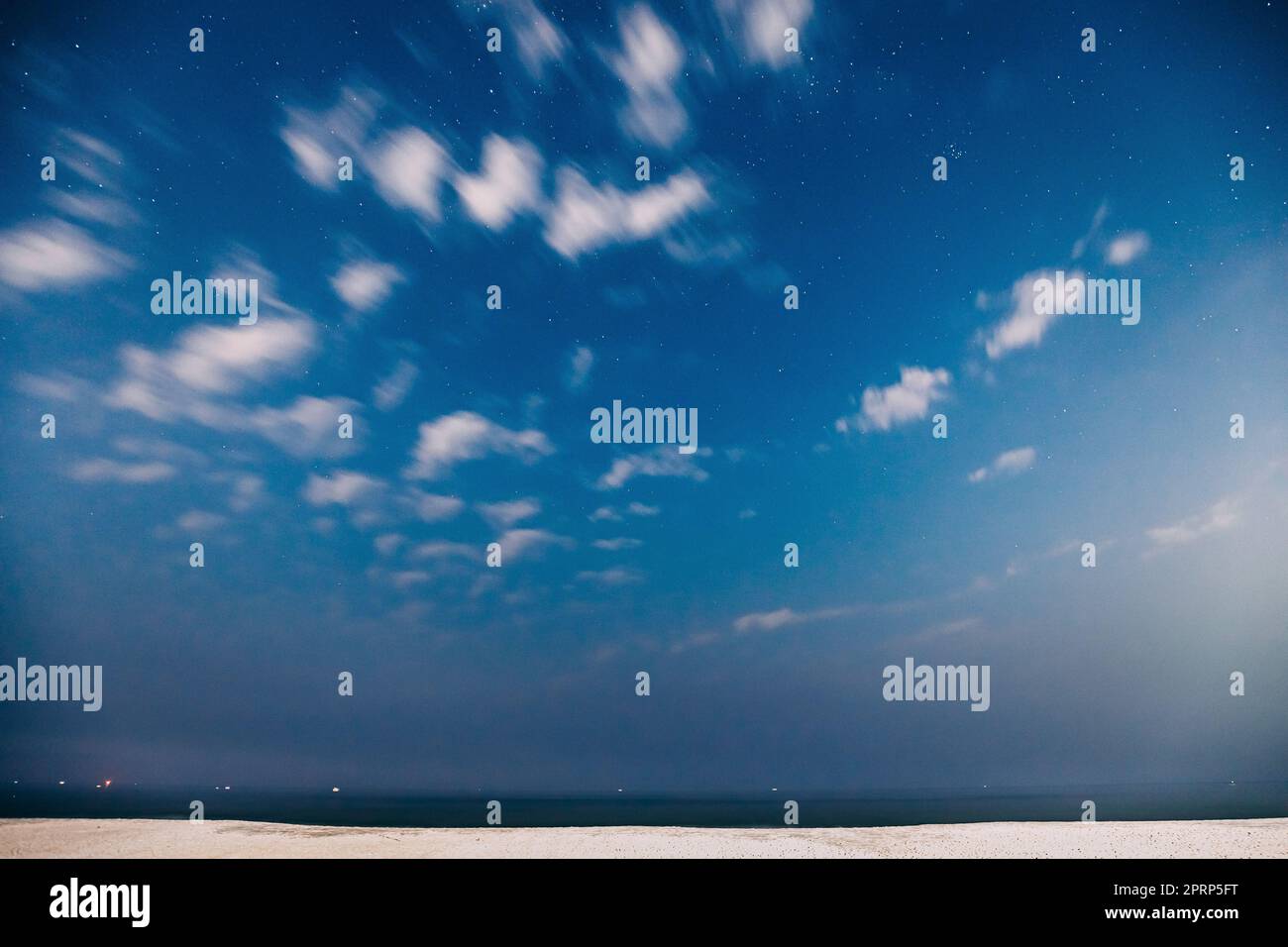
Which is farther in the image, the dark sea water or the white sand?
the dark sea water

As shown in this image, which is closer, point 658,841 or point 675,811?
point 658,841

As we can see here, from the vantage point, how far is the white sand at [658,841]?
12.0 m

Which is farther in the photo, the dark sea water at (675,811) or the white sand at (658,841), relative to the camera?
the dark sea water at (675,811)

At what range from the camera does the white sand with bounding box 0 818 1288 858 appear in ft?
39.5

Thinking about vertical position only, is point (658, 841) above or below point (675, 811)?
above

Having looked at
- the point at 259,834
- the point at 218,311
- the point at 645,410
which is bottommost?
the point at 259,834

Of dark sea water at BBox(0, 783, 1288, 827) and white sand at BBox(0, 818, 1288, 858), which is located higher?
white sand at BBox(0, 818, 1288, 858)

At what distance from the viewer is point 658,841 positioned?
518 inches

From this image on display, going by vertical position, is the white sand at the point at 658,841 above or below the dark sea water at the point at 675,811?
above
